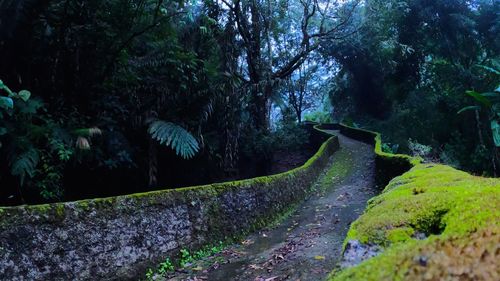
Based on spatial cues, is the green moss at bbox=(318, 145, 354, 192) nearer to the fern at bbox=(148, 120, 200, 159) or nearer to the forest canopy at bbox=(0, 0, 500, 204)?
the forest canopy at bbox=(0, 0, 500, 204)

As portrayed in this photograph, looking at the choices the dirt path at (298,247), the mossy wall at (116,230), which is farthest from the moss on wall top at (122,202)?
the dirt path at (298,247)

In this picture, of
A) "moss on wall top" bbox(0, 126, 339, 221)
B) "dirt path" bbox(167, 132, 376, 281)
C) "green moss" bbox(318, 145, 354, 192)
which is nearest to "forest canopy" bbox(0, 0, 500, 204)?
"moss on wall top" bbox(0, 126, 339, 221)

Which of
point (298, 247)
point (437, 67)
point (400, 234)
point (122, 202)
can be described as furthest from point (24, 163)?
point (437, 67)

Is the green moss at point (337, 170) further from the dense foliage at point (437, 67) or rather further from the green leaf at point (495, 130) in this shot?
the dense foliage at point (437, 67)

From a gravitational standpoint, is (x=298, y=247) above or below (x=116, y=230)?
below

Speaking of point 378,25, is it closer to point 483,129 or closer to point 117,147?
point 483,129

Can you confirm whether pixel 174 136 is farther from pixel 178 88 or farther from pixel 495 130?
pixel 495 130

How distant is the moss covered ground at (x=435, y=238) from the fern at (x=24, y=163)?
6203 millimetres

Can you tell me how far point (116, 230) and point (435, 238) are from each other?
4370mm

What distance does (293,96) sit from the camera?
35.6 metres

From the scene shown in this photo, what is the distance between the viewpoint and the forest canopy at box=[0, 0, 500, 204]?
789 centimetres

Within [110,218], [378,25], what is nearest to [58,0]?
[110,218]

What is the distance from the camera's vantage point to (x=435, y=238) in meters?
1.75

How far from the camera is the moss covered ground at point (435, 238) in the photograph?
143 centimetres
